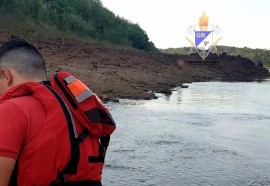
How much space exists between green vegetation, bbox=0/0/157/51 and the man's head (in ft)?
86.5

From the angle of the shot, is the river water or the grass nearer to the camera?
the river water

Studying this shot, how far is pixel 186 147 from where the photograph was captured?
9.30 metres

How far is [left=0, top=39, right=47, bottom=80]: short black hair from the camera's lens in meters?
2.59

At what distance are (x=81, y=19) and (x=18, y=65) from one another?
119 ft

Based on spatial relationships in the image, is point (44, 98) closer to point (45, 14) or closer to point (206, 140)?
point (206, 140)

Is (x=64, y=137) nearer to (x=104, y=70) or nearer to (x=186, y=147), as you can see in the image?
(x=186, y=147)

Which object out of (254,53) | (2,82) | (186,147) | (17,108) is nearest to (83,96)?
(17,108)

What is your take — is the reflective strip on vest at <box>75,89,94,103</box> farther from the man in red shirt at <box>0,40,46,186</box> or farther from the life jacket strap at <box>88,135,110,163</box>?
the life jacket strap at <box>88,135,110,163</box>

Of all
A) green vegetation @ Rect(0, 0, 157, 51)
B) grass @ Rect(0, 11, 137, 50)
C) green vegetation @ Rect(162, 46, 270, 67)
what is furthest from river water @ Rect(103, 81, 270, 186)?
green vegetation @ Rect(162, 46, 270, 67)

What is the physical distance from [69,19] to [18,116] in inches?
1320

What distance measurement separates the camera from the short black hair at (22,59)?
2.59 metres

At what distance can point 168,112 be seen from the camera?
47.1 ft

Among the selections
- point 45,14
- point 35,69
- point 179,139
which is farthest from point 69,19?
point 35,69

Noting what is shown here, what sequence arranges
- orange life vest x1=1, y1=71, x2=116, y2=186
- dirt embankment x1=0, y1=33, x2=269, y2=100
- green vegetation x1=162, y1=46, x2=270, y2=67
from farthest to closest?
green vegetation x1=162, y1=46, x2=270, y2=67 < dirt embankment x1=0, y1=33, x2=269, y2=100 < orange life vest x1=1, y1=71, x2=116, y2=186
